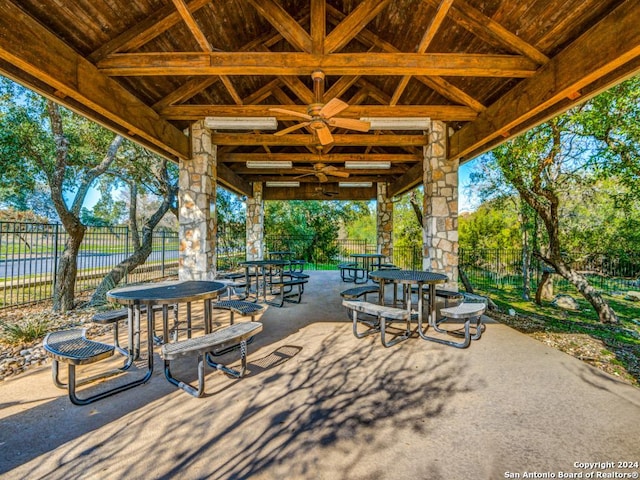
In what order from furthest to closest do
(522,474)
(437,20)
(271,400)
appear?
(437,20), (271,400), (522,474)

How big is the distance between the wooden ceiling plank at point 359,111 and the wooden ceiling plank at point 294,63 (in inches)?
62.3

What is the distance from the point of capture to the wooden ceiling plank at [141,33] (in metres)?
3.45

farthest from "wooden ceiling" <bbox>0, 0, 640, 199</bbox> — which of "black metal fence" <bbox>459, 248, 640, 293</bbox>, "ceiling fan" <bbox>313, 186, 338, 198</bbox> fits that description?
"black metal fence" <bbox>459, 248, 640, 293</bbox>

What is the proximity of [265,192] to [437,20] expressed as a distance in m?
9.01

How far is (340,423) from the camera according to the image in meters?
2.00

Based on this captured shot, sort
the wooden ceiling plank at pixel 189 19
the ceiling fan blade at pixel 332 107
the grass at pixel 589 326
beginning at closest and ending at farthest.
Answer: the wooden ceiling plank at pixel 189 19
the ceiling fan blade at pixel 332 107
the grass at pixel 589 326

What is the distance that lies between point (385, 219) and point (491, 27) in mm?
7712

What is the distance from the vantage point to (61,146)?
561cm

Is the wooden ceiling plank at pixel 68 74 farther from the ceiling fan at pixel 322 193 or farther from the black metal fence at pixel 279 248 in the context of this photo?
the ceiling fan at pixel 322 193

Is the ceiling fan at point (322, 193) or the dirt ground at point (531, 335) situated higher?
the ceiling fan at point (322, 193)

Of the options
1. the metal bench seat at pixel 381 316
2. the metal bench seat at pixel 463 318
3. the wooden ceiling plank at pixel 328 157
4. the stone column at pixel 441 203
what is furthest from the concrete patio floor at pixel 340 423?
the wooden ceiling plank at pixel 328 157

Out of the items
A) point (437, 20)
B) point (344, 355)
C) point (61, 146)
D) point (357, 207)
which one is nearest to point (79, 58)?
point (61, 146)

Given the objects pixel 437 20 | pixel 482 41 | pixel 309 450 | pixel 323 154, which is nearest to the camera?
pixel 309 450

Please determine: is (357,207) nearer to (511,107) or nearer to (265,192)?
(265,192)
